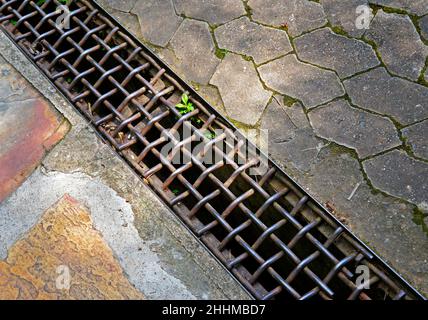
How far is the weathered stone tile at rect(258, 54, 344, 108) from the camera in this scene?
2629 millimetres

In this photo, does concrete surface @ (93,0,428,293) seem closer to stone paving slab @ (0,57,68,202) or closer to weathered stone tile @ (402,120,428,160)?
weathered stone tile @ (402,120,428,160)

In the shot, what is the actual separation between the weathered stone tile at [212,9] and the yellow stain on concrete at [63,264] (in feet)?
4.58

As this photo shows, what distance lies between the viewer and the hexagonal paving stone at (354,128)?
2459 millimetres

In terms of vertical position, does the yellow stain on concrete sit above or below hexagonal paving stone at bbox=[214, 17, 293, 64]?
below

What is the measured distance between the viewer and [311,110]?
2600 mm

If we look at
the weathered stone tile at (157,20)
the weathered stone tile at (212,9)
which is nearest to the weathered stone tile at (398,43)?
the weathered stone tile at (212,9)

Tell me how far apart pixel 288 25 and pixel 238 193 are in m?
1.06

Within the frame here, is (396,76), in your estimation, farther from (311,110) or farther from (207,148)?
(207,148)

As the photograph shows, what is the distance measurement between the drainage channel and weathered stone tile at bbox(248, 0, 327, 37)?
0.70 metres

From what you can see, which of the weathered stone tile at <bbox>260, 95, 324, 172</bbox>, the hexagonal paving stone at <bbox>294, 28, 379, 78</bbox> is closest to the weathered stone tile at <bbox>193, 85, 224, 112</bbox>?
the weathered stone tile at <bbox>260, 95, 324, 172</bbox>

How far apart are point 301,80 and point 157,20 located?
99cm

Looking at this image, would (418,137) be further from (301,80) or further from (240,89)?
(240,89)

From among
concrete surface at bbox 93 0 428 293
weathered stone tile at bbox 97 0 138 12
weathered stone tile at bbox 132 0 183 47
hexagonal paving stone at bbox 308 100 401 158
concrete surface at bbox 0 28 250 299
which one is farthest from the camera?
weathered stone tile at bbox 97 0 138 12

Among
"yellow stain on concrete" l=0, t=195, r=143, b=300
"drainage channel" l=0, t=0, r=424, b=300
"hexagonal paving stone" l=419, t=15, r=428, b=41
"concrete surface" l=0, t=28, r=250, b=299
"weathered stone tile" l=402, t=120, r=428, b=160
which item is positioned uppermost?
"hexagonal paving stone" l=419, t=15, r=428, b=41
